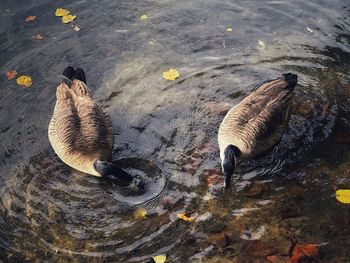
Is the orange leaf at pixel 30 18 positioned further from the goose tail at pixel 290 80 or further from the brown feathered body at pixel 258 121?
the goose tail at pixel 290 80

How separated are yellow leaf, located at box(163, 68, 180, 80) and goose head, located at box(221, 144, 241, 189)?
2632mm

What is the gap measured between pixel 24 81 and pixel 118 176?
3.65 meters

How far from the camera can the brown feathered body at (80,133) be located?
693cm

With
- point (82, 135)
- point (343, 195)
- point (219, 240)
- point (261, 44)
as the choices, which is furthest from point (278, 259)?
point (261, 44)

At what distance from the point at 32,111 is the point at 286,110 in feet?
14.3

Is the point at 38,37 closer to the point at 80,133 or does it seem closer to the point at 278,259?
the point at 80,133

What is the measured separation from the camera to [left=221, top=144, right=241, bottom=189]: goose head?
630 centimetres

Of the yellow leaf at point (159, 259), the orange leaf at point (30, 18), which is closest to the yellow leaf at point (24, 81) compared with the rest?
the orange leaf at point (30, 18)

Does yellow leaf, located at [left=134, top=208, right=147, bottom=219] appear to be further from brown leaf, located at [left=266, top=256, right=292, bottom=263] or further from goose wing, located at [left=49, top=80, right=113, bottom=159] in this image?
brown leaf, located at [left=266, top=256, right=292, bottom=263]

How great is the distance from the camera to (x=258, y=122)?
714 cm

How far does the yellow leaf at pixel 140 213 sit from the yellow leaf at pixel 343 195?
273 cm

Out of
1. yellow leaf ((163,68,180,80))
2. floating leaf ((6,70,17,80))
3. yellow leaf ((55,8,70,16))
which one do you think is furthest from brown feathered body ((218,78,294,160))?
yellow leaf ((55,8,70,16))

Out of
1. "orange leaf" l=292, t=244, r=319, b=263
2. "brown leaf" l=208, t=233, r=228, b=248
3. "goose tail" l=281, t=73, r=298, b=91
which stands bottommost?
Result: "brown leaf" l=208, t=233, r=228, b=248

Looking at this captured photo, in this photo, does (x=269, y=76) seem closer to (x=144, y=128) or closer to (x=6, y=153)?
(x=144, y=128)
